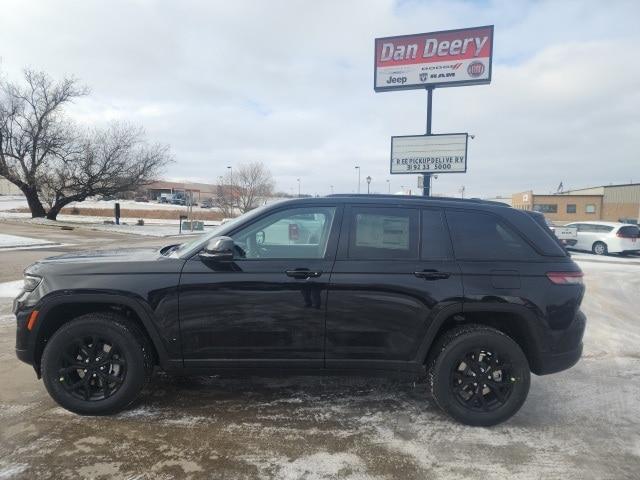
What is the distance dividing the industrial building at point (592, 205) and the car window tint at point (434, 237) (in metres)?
56.2

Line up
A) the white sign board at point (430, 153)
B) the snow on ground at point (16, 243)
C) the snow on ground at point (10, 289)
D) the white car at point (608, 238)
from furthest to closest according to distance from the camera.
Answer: the white car at point (608, 238) → the snow on ground at point (16, 243) → the white sign board at point (430, 153) → the snow on ground at point (10, 289)

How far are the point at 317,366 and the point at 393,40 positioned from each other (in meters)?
14.2

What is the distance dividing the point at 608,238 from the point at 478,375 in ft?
60.7

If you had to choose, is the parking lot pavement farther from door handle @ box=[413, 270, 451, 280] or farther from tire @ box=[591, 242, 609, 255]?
tire @ box=[591, 242, 609, 255]

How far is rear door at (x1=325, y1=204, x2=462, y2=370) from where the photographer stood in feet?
10.8

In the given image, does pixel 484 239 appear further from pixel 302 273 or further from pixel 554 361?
pixel 302 273

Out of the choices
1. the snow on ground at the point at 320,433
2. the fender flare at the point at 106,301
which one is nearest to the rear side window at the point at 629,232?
the snow on ground at the point at 320,433

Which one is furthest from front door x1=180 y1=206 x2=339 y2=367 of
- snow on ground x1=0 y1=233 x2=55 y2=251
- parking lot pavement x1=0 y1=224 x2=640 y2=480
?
snow on ground x1=0 y1=233 x2=55 y2=251

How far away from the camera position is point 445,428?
3.34m

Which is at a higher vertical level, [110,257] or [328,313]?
[110,257]

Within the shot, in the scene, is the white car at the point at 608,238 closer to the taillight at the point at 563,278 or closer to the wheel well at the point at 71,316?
the taillight at the point at 563,278

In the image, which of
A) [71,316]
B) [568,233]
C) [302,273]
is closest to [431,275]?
[302,273]

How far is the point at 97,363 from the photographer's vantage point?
11.0ft

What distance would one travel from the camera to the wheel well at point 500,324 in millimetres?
3406
